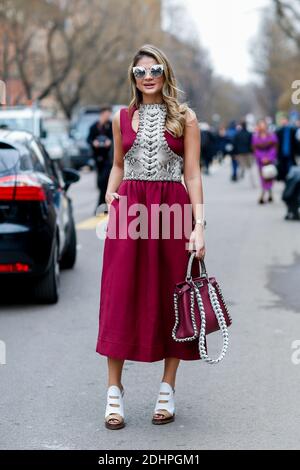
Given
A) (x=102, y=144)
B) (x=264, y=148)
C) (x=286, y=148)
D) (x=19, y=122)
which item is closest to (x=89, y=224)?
(x=102, y=144)

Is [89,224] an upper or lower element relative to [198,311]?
upper

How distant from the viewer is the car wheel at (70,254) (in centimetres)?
1162

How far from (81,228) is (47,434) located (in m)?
11.2

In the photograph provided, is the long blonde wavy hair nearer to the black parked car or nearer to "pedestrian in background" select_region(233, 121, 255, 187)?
the black parked car

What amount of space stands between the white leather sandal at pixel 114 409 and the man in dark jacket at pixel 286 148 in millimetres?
20069

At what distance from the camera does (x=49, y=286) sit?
9.39 m

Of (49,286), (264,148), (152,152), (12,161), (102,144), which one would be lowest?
(49,286)

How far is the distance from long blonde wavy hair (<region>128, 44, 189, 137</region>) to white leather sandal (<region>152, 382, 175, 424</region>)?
1.33 m

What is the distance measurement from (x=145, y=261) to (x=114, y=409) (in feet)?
2.56

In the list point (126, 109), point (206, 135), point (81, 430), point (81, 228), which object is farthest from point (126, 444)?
point (206, 135)

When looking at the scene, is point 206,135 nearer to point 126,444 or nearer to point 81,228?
point 81,228

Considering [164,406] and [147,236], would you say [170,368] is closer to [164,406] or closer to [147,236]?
[164,406]

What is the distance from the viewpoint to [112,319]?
5.53m

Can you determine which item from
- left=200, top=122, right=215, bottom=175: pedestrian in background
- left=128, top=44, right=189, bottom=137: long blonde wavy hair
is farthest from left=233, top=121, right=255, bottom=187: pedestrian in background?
left=128, top=44, right=189, bottom=137: long blonde wavy hair
